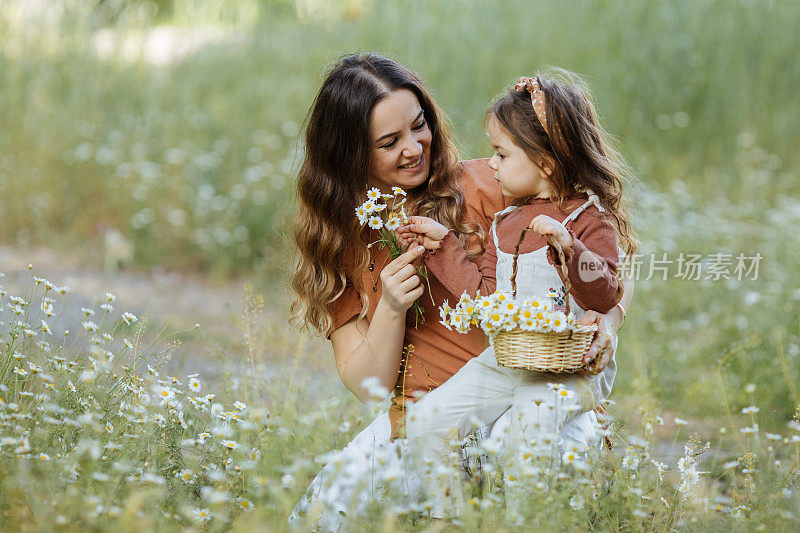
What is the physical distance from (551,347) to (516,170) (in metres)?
0.61

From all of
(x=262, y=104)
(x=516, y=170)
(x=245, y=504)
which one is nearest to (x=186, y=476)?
(x=245, y=504)

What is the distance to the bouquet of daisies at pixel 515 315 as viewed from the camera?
2.03m

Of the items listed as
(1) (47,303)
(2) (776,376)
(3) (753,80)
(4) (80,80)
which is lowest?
(1) (47,303)

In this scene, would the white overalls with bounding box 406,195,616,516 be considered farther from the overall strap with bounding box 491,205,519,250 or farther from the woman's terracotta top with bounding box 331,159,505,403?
the woman's terracotta top with bounding box 331,159,505,403

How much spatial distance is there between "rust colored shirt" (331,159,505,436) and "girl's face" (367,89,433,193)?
0.18 metres

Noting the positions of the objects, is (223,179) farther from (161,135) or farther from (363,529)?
(363,529)

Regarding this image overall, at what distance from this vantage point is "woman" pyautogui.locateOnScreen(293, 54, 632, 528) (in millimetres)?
2617

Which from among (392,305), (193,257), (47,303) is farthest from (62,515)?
(193,257)

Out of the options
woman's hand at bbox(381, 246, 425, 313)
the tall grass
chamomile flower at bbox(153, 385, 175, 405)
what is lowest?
chamomile flower at bbox(153, 385, 175, 405)

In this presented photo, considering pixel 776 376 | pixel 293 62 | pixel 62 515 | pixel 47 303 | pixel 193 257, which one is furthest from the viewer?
pixel 293 62

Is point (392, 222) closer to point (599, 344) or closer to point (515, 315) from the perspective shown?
point (515, 315)

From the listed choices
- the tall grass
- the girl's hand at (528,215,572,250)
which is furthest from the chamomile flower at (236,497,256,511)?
the tall grass

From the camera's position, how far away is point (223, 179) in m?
6.52

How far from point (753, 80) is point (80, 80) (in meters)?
5.60
